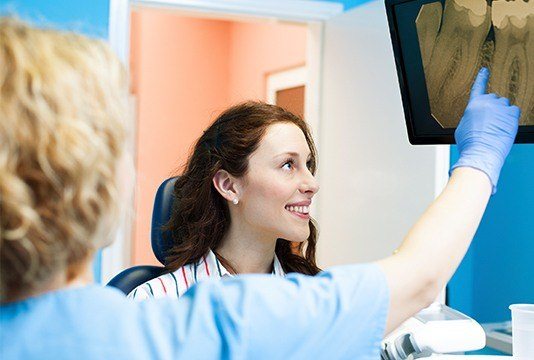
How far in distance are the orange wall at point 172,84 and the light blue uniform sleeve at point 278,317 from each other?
3823 mm

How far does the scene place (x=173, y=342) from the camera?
2.63 ft

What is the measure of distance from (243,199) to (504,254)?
3.78 feet

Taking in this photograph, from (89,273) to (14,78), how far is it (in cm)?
24

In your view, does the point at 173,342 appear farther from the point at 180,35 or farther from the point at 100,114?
the point at 180,35

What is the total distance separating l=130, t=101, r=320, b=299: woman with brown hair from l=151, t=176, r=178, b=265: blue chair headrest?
2cm

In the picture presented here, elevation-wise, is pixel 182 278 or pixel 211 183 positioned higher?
pixel 211 183

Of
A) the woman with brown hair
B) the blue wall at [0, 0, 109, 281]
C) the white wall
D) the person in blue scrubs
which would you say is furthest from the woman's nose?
the blue wall at [0, 0, 109, 281]

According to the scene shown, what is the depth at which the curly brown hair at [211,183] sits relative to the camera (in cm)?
181

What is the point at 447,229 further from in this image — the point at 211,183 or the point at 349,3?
the point at 349,3

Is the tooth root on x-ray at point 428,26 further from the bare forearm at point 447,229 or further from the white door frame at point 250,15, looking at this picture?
the white door frame at point 250,15

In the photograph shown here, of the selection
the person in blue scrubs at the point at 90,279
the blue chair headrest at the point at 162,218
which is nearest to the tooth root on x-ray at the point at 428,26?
the person in blue scrubs at the point at 90,279

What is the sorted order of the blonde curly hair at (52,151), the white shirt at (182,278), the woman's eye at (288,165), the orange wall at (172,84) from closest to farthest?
the blonde curly hair at (52,151), the white shirt at (182,278), the woman's eye at (288,165), the orange wall at (172,84)

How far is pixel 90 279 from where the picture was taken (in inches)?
33.0

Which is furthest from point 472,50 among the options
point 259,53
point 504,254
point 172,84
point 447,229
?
point 172,84
